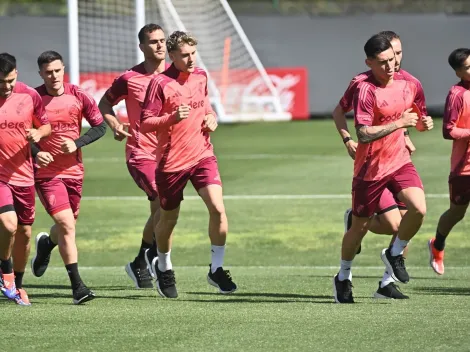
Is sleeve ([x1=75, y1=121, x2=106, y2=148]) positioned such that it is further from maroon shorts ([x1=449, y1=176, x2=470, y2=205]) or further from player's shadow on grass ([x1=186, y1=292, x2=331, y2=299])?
maroon shorts ([x1=449, y1=176, x2=470, y2=205])

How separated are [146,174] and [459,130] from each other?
3005 millimetres

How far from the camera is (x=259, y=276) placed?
12.5 m

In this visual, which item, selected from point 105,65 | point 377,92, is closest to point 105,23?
point 105,65

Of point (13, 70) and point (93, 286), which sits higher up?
point (13, 70)

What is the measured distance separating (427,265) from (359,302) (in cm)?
480

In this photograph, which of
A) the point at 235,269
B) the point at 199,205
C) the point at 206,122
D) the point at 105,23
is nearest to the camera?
the point at 206,122

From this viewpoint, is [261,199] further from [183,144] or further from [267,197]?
[183,144]

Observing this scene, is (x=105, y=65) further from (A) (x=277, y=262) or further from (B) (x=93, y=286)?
(B) (x=93, y=286)

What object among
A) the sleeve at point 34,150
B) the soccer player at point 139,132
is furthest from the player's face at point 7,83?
the soccer player at point 139,132

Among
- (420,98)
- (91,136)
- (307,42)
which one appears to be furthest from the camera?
(307,42)

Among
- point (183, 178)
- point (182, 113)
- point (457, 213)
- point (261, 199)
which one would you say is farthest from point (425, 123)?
point (261, 199)

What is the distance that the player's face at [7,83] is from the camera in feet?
31.8

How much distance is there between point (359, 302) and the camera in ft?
32.7

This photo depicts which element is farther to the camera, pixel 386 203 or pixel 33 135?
pixel 386 203
